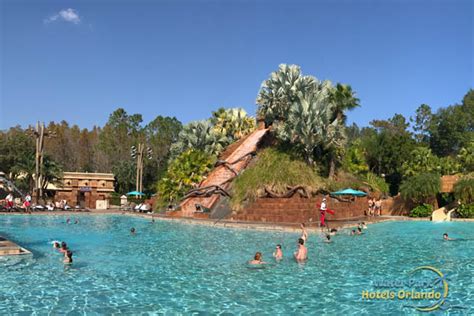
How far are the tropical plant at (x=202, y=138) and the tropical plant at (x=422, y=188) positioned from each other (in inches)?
622

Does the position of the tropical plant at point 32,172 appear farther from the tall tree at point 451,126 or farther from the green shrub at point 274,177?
the tall tree at point 451,126

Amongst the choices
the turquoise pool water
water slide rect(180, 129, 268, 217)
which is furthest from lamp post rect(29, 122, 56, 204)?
the turquoise pool water

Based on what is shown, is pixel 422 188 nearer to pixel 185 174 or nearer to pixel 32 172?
pixel 185 174

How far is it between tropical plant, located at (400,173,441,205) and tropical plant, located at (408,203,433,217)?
79 cm

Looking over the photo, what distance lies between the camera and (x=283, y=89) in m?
31.6

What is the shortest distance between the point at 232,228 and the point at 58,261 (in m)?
11.3

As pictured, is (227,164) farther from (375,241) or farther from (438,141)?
(438,141)

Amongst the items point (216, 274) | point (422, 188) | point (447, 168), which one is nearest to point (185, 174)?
point (422, 188)

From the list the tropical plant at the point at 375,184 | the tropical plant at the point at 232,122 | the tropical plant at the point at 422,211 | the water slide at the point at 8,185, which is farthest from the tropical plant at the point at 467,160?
the water slide at the point at 8,185

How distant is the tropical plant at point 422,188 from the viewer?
33469mm

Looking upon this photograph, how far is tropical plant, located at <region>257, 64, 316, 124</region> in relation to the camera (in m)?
31.5

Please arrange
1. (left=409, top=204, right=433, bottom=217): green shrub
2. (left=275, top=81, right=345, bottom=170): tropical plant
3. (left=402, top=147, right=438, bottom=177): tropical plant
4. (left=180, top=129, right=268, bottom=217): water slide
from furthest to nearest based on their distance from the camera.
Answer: (left=402, top=147, right=438, bottom=177): tropical plant
(left=409, top=204, right=433, bottom=217): green shrub
(left=180, top=129, right=268, bottom=217): water slide
(left=275, top=81, right=345, bottom=170): tropical plant

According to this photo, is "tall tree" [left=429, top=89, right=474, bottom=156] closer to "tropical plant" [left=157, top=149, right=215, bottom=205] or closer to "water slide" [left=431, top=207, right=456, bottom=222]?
"water slide" [left=431, top=207, right=456, bottom=222]

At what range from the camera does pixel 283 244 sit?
1744 centimetres
